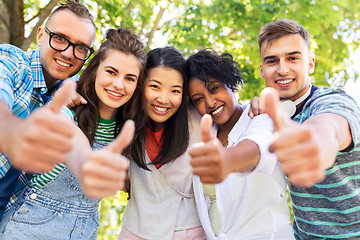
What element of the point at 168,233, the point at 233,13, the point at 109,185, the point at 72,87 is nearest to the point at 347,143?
the point at 109,185

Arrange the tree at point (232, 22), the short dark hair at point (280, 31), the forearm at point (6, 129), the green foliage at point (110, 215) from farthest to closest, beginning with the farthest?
the green foliage at point (110, 215) < the tree at point (232, 22) < the short dark hair at point (280, 31) < the forearm at point (6, 129)

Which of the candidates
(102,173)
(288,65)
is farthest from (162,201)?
(102,173)

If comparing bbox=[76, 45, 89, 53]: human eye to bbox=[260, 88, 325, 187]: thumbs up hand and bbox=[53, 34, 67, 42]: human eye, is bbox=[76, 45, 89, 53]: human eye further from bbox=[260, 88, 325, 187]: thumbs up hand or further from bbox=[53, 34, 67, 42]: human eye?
bbox=[260, 88, 325, 187]: thumbs up hand

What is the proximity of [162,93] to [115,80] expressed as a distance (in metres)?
0.36

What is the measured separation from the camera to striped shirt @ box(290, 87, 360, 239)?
68.1 inches

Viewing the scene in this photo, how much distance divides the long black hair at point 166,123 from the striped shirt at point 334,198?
32.0 inches

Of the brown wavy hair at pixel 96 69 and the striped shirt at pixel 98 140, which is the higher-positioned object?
the brown wavy hair at pixel 96 69

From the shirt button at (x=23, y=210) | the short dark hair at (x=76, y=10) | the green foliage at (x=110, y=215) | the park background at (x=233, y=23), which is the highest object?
the park background at (x=233, y=23)

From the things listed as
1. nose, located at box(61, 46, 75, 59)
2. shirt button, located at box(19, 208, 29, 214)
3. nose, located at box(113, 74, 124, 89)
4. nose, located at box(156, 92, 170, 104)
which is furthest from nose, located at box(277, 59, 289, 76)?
shirt button, located at box(19, 208, 29, 214)

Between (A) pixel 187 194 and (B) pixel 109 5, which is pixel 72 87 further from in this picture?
(B) pixel 109 5

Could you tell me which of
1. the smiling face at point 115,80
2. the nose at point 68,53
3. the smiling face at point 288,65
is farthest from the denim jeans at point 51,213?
the smiling face at point 288,65

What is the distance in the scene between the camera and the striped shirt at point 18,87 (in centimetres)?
174

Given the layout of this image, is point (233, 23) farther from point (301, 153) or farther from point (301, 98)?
point (301, 153)

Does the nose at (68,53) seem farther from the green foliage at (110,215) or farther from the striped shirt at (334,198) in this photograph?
the green foliage at (110,215)
